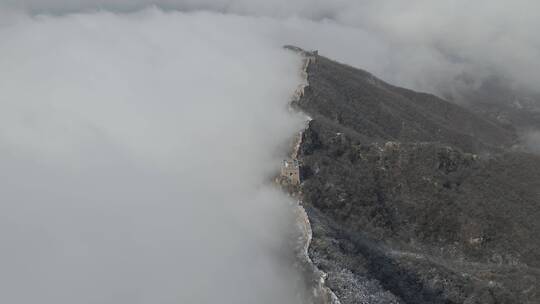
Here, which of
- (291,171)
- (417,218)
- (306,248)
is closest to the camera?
(306,248)

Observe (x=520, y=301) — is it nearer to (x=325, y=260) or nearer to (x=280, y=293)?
(x=325, y=260)

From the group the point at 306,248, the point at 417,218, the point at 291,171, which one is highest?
the point at 291,171

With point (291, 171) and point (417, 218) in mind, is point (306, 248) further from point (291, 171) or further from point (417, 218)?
point (417, 218)

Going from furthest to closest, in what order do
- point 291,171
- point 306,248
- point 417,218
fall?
point 417,218
point 291,171
point 306,248

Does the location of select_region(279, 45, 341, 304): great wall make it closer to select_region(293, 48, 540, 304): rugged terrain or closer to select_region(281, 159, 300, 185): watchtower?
select_region(293, 48, 540, 304): rugged terrain

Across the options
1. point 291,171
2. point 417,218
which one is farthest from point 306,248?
point 417,218

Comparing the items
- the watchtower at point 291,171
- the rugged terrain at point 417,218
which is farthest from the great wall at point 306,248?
the watchtower at point 291,171

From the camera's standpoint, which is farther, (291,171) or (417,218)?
(417,218)

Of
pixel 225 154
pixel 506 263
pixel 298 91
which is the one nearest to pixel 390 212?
pixel 506 263

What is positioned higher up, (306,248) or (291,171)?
(291,171)
